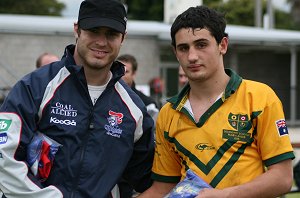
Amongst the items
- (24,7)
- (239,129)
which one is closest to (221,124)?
(239,129)

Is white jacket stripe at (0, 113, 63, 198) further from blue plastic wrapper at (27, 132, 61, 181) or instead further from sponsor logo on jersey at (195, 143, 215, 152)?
sponsor logo on jersey at (195, 143, 215, 152)

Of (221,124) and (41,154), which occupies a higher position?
(221,124)

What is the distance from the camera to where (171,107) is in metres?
3.07

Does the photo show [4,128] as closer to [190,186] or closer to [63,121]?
[63,121]

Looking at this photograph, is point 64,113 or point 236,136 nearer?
point 236,136

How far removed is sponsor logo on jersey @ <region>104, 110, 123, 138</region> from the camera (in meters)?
3.07

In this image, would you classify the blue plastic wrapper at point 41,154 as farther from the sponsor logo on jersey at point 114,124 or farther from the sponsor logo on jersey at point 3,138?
the sponsor logo on jersey at point 114,124

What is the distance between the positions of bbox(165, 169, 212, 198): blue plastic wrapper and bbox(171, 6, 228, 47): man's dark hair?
27.1 inches

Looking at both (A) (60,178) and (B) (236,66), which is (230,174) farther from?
(B) (236,66)

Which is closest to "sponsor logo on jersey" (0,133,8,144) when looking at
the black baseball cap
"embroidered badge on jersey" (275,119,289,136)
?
the black baseball cap

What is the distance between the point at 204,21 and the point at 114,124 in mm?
731

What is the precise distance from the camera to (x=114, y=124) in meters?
3.09

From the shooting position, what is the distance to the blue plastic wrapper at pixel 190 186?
2.76 meters

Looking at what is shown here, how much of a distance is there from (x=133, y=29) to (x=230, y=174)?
550 inches
